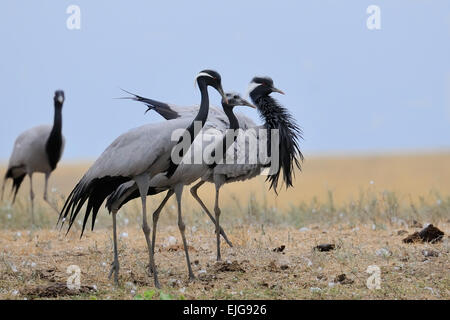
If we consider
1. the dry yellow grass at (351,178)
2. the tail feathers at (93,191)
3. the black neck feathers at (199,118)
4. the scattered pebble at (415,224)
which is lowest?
the dry yellow grass at (351,178)

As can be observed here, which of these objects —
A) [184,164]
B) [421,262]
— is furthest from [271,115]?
[421,262]

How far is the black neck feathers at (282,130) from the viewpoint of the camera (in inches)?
346

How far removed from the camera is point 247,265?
7301 millimetres

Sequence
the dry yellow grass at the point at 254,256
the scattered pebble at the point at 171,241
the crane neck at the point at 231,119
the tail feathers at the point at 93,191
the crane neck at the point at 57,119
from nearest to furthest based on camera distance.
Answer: the dry yellow grass at the point at 254,256, the tail feathers at the point at 93,191, the crane neck at the point at 231,119, the scattered pebble at the point at 171,241, the crane neck at the point at 57,119

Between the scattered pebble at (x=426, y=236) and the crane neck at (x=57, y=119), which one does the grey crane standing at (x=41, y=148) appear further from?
the scattered pebble at (x=426, y=236)

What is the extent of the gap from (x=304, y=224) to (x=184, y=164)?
3.38 meters

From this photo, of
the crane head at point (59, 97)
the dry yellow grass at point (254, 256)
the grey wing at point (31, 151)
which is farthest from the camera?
the grey wing at point (31, 151)

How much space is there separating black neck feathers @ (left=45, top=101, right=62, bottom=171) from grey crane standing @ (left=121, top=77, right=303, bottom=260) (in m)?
4.65

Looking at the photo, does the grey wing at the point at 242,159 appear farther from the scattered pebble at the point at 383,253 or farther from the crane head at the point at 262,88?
the scattered pebble at the point at 383,253

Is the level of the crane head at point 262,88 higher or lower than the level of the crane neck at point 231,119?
higher

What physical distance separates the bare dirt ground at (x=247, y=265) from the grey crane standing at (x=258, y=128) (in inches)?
28.8

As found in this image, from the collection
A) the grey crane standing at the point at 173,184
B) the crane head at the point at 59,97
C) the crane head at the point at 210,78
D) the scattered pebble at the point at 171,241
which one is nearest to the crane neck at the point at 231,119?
the grey crane standing at the point at 173,184

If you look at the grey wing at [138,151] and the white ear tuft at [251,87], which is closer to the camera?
the grey wing at [138,151]
